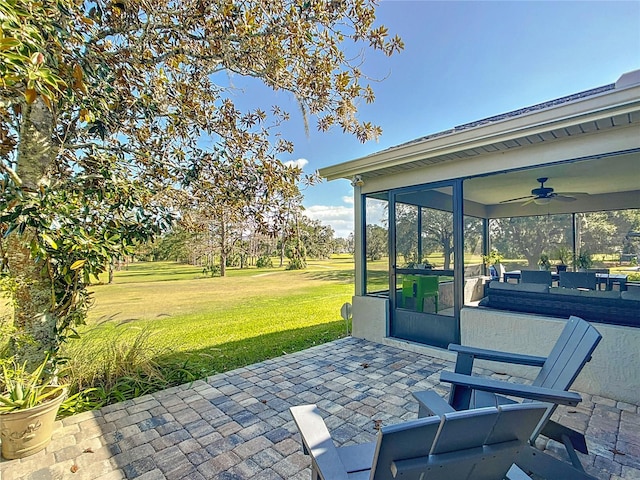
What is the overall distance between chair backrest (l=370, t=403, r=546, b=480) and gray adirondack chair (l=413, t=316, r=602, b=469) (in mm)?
547

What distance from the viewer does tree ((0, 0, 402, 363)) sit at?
103 inches

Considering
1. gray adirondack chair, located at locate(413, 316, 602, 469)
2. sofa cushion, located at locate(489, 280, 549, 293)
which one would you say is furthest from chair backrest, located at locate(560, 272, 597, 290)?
gray adirondack chair, located at locate(413, 316, 602, 469)

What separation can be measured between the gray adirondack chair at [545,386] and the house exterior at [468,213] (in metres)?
1.69

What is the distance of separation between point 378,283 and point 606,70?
18.7ft

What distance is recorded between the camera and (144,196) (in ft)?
11.5

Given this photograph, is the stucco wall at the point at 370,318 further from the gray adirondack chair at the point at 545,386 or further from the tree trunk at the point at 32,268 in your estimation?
the tree trunk at the point at 32,268

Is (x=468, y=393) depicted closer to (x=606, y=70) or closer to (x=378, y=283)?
(x=378, y=283)

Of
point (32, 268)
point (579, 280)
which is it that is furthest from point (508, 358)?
point (579, 280)

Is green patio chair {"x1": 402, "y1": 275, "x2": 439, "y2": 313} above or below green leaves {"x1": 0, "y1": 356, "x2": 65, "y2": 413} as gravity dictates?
above

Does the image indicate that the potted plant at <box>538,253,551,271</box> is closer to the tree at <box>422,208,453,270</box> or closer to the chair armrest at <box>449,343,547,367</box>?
the tree at <box>422,208,453,270</box>

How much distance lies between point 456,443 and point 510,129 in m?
3.79

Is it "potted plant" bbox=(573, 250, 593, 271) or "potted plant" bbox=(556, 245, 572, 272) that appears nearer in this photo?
"potted plant" bbox=(573, 250, 593, 271)

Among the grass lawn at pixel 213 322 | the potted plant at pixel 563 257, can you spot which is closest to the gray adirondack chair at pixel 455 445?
the grass lawn at pixel 213 322


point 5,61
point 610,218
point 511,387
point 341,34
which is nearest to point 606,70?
point 610,218
